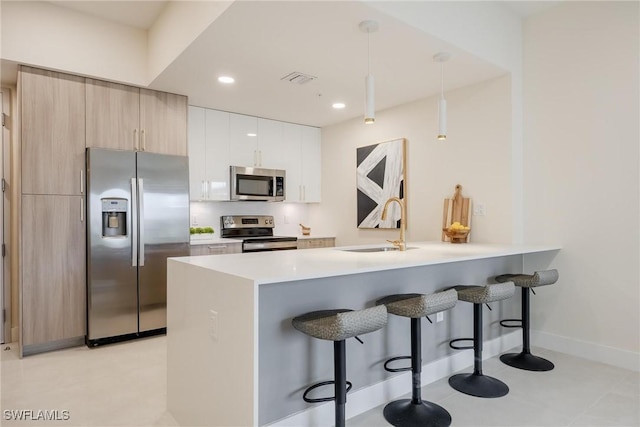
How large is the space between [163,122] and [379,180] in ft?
8.19

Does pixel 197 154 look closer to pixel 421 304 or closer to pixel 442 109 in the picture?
pixel 442 109

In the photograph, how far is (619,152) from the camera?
2.94 meters

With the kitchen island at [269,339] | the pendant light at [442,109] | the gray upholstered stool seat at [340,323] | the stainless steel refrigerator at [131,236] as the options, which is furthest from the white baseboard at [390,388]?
the stainless steel refrigerator at [131,236]

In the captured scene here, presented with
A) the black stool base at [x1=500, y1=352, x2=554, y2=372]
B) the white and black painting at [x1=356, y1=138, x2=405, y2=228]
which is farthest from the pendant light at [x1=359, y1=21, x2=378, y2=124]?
the black stool base at [x1=500, y1=352, x2=554, y2=372]

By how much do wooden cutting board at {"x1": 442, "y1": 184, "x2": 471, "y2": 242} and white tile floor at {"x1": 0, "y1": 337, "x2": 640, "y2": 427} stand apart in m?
1.30

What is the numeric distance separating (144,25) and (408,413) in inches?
154

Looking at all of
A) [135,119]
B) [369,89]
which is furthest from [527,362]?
[135,119]

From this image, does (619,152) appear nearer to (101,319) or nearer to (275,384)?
(275,384)

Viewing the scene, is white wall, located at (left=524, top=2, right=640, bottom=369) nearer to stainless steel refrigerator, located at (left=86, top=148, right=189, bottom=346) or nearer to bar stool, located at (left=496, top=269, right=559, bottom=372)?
bar stool, located at (left=496, top=269, right=559, bottom=372)

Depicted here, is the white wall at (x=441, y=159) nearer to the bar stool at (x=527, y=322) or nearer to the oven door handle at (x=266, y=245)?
the bar stool at (x=527, y=322)

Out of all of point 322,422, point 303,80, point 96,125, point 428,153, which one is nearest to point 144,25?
point 96,125

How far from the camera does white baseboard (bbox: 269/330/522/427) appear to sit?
6.64 ft

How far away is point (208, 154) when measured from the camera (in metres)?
4.53

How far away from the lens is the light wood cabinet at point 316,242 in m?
4.99
